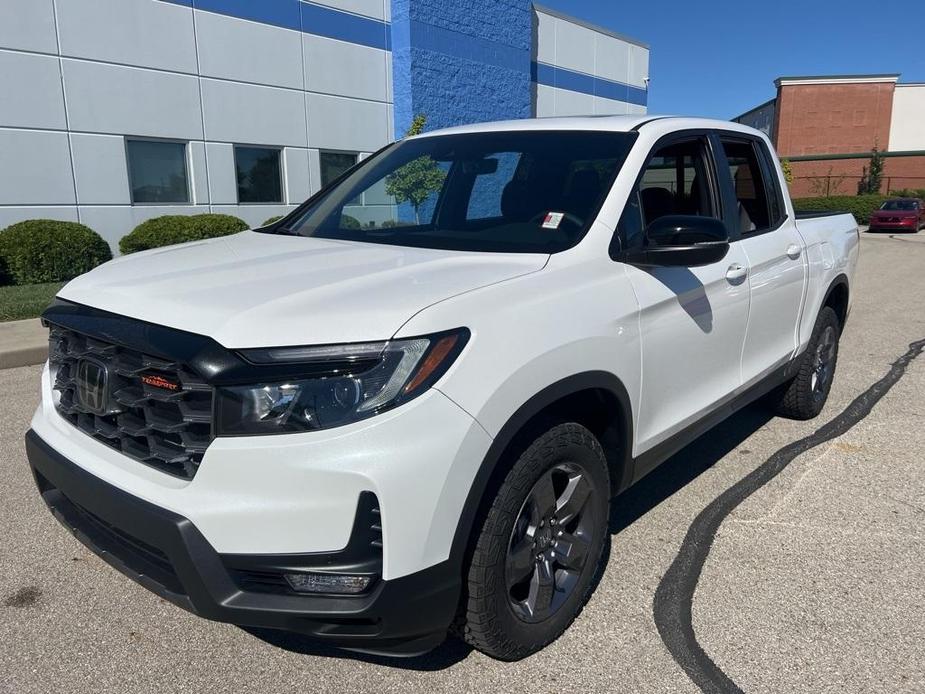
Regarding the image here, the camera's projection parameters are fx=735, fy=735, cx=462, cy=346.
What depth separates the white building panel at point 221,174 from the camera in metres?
14.5

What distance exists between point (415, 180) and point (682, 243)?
5.18 ft

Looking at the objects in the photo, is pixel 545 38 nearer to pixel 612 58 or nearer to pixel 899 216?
pixel 612 58

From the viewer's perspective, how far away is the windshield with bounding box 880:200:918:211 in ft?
95.7

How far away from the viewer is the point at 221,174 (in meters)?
14.6

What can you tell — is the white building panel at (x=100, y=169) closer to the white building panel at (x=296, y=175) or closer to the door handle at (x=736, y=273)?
the white building panel at (x=296, y=175)

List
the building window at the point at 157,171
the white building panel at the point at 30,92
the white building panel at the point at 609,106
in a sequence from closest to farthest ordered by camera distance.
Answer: the white building panel at the point at 30,92 → the building window at the point at 157,171 → the white building panel at the point at 609,106

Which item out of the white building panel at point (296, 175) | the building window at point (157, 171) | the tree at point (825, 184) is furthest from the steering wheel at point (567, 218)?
the tree at point (825, 184)

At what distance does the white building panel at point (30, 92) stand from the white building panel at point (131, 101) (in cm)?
20

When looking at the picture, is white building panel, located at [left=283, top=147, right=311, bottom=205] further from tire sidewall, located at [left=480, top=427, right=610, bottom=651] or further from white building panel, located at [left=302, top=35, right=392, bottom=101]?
tire sidewall, located at [left=480, top=427, right=610, bottom=651]

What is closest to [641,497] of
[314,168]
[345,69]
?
[314,168]

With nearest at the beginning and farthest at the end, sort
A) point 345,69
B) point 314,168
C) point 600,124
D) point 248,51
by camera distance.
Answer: point 600,124, point 248,51, point 314,168, point 345,69

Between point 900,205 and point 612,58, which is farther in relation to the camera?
point 900,205

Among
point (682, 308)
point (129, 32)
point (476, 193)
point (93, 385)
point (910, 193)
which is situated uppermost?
point (129, 32)

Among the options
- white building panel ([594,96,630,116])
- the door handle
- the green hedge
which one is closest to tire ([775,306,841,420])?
the door handle
